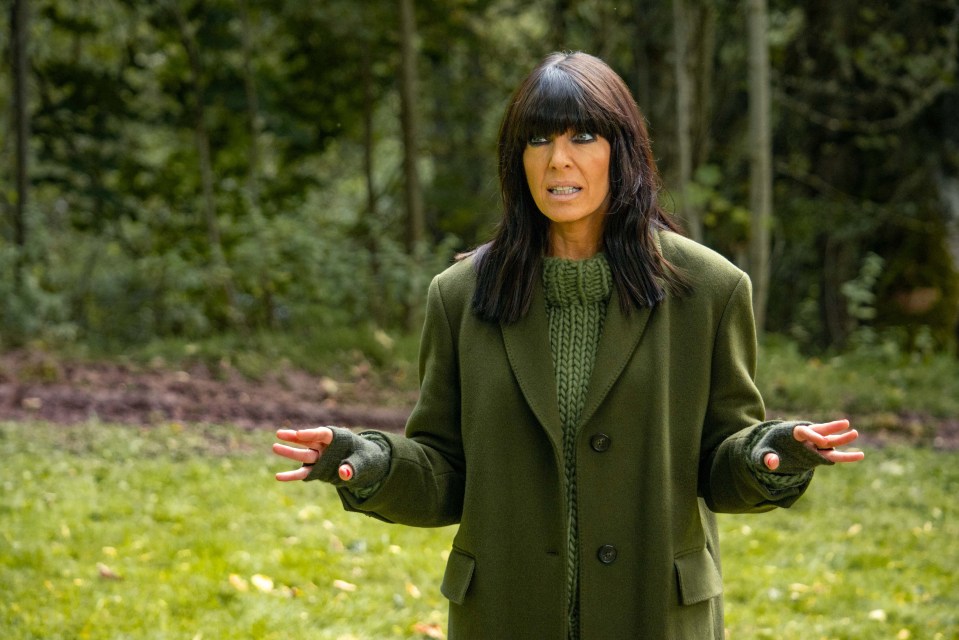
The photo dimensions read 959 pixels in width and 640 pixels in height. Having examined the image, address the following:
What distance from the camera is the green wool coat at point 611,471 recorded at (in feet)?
7.10

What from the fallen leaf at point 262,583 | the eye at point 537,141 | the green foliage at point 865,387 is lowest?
the green foliage at point 865,387

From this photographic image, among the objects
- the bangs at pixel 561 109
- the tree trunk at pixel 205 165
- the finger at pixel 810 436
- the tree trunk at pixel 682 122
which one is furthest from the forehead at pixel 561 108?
the tree trunk at pixel 205 165

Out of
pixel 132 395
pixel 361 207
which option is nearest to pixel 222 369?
pixel 132 395

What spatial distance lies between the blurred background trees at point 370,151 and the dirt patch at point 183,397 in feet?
3.53

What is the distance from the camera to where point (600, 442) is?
2.16m

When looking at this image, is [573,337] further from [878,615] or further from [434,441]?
[878,615]

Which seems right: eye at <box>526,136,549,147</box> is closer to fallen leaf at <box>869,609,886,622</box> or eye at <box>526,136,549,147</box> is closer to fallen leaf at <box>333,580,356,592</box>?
fallen leaf at <box>333,580,356,592</box>

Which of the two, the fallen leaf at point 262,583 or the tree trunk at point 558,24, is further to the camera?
the tree trunk at point 558,24

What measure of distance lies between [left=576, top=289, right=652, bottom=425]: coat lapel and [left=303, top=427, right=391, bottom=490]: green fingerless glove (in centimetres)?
43

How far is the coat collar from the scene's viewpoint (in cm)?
217

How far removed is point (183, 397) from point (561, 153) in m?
5.83

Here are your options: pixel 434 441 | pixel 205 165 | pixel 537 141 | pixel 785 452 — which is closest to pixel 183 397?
pixel 205 165

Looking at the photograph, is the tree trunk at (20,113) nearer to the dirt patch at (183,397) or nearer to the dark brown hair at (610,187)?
the dirt patch at (183,397)

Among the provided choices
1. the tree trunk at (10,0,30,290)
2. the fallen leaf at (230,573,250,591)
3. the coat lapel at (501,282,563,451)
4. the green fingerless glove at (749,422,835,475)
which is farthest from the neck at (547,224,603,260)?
the tree trunk at (10,0,30,290)
